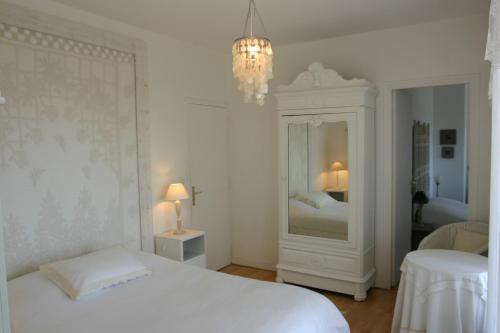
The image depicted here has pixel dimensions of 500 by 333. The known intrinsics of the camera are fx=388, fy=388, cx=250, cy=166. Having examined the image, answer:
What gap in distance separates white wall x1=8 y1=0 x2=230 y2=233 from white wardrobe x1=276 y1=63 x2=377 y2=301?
1.00 metres

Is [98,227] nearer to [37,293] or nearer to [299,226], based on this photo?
[37,293]

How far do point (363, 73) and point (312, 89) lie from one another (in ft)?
1.97

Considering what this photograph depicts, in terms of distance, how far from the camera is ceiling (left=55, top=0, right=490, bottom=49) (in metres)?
2.98

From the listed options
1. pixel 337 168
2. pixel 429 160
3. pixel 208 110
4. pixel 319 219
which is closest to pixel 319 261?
pixel 319 219

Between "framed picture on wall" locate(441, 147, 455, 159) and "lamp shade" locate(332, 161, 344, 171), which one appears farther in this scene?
"framed picture on wall" locate(441, 147, 455, 159)

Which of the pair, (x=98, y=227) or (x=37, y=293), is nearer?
(x=37, y=293)

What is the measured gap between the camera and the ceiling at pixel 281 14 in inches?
117

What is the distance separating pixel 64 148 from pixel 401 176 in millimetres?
3209

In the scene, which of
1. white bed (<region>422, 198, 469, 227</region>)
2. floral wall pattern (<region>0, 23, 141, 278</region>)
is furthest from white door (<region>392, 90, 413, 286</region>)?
floral wall pattern (<region>0, 23, 141, 278</region>)

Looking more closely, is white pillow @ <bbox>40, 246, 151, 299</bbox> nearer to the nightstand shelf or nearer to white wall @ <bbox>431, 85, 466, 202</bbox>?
the nightstand shelf

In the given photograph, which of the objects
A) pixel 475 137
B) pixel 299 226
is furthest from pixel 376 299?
pixel 475 137

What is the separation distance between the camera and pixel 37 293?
236 centimetres

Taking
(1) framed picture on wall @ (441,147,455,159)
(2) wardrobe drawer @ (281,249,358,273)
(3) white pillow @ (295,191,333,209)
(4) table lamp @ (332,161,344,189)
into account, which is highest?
(1) framed picture on wall @ (441,147,455,159)

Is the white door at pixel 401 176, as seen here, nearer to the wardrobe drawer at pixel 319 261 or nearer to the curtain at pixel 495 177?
the wardrobe drawer at pixel 319 261
